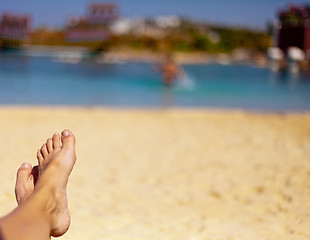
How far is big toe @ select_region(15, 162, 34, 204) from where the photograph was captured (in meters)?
1.55

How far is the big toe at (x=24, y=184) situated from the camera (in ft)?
5.09

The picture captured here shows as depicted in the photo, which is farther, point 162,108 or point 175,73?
point 175,73

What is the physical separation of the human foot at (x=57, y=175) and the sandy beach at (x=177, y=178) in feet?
1.04

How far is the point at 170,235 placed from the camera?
1845 millimetres

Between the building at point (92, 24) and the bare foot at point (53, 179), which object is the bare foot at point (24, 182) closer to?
the bare foot at point (53, 179)

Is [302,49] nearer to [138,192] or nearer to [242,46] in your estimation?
[138,192]

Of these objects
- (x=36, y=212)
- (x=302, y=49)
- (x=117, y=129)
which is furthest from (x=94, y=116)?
(x=302, y=49)

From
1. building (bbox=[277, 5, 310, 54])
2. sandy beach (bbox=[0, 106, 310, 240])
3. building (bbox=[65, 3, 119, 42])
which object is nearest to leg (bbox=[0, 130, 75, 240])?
sandy beach (bbox=[0, 106, 310, 240])

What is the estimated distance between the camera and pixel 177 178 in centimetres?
293

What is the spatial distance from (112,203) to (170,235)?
0.58 metres

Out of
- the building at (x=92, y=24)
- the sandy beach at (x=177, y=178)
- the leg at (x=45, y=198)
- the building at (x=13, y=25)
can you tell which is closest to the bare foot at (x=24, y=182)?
the leg at (x=45, y=198)

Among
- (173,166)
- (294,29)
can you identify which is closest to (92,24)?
(294,29)

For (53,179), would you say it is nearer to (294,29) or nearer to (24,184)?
(24,184)

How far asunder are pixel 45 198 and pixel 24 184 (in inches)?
8.9
